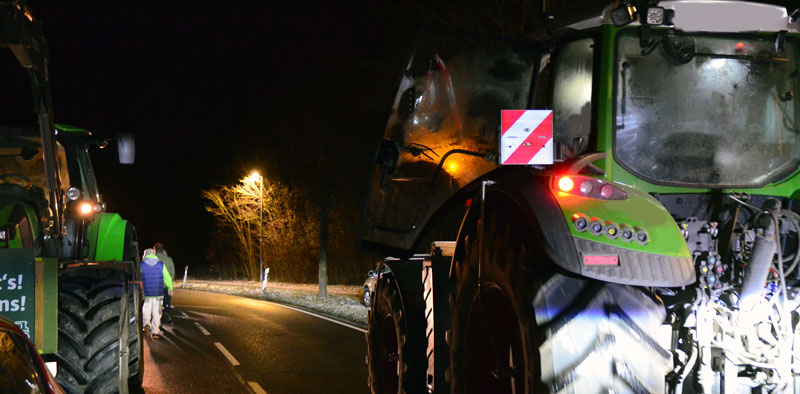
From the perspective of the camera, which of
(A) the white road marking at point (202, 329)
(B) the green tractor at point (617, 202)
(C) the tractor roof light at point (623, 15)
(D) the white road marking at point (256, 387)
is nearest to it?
(B) the green tractor at point (617, 202)

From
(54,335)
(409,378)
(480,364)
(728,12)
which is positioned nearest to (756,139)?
(728,12)

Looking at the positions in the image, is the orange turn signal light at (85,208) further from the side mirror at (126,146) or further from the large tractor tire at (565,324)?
the large tractor tire at (565,324)

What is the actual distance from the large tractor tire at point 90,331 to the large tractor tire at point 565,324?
4021 millimetres

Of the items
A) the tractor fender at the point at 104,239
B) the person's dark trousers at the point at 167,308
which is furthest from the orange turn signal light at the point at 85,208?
the person's dark trousers at the point at 167,308

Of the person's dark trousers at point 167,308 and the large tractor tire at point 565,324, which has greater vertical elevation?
the large tractor tire at point 565,324

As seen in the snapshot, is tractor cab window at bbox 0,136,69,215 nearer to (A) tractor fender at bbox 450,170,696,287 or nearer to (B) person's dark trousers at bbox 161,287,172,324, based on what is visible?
(A) tractor fender at bbox 450,170,696,287

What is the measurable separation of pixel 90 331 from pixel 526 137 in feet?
14.4

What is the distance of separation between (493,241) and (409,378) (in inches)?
79.5

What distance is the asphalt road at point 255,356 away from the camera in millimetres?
10453

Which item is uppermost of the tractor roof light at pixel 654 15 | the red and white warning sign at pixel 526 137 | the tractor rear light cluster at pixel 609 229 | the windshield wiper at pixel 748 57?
the tractor roof light at pixel 654 15

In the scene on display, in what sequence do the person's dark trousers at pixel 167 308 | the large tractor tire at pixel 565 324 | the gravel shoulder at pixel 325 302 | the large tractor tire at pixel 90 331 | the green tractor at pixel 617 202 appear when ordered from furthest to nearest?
the gravel shoulder at pixel 325 302 → the person's dark trousers at pixel 167 308 → the large tractor tire at pixel 90 331 → the green tractor at pixel 617 202 → the large tractor tire at pixel 565 324

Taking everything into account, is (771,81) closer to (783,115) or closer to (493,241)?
(783,115)

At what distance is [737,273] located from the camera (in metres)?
3.86

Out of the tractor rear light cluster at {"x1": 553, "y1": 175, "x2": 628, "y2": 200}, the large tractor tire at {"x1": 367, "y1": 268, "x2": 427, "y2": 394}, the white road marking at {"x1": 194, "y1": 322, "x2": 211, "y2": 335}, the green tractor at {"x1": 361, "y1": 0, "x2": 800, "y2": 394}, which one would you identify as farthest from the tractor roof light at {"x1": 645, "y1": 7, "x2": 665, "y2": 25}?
the white road marking at {"x1": 194, "y1": 322, "x2": 211, "y2": 335}
